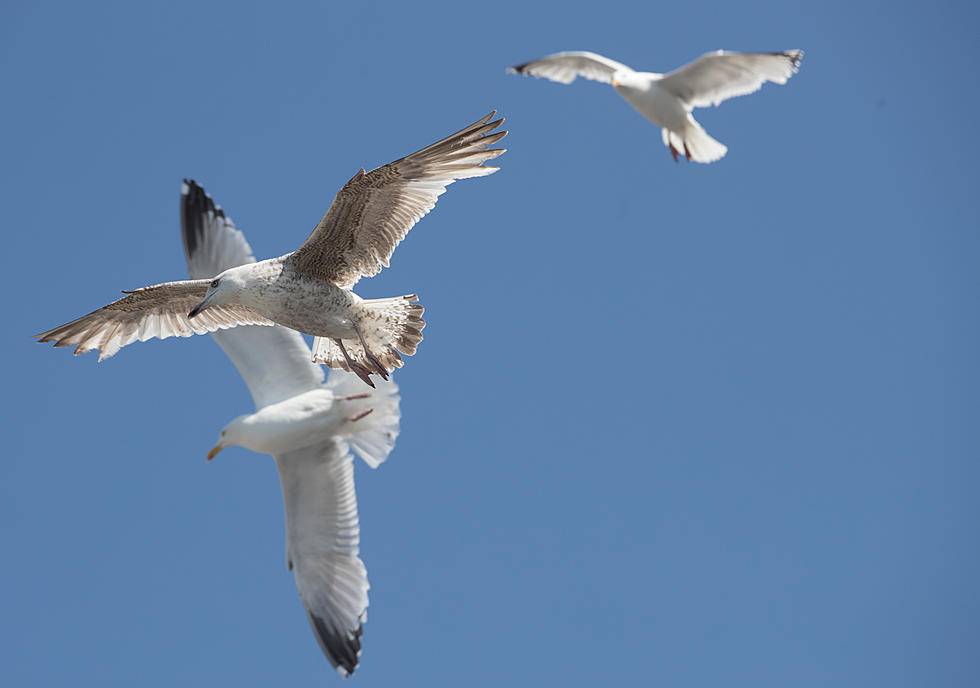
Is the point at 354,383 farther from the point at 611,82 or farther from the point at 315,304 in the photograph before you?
the point at 611,82

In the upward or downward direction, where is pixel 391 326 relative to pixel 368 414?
downward

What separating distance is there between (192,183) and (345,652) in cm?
441

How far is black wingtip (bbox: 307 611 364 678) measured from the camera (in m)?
9.48

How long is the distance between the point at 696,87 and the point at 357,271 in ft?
14.7

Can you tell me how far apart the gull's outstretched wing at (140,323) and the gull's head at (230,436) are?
1.82 meters

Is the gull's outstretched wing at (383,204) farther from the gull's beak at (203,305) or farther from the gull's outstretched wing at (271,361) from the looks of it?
the gull's outstretched wing at (271,361)

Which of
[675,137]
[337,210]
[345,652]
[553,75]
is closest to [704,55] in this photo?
[675,137]

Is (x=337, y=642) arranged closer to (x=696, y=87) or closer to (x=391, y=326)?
(x=391, y=326)

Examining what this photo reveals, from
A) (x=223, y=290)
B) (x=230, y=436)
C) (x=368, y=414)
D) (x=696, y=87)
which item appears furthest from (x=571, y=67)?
(x=223, y=290)

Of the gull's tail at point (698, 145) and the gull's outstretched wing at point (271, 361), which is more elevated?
the gull's tail at point (698, 145)

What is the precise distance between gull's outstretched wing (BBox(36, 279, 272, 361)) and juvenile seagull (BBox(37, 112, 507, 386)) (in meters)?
0.18

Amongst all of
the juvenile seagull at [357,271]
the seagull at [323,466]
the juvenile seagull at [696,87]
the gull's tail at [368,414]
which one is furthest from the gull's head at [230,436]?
the juvenile seagull at [696,87]

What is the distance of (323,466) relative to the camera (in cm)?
951

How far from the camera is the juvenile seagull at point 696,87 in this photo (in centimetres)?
946
